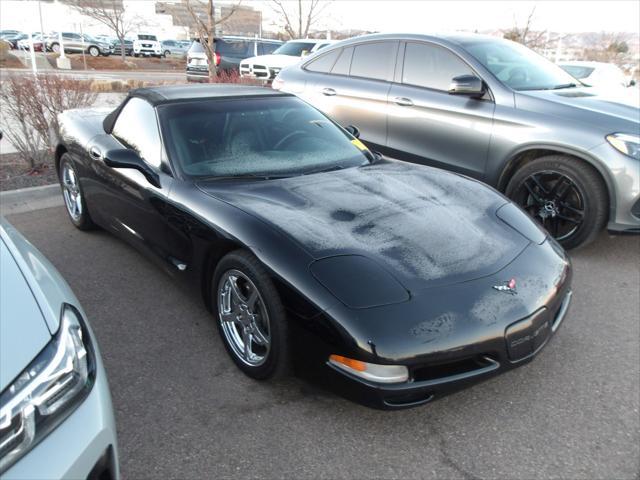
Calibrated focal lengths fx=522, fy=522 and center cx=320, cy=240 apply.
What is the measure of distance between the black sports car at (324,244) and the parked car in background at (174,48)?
1659 inches

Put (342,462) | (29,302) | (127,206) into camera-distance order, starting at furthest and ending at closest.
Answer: (127,206) → (342,462) → (29,302)

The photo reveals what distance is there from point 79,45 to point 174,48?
1015 centimetres

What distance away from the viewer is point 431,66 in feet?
16.6

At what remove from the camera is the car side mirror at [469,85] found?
4527 mm

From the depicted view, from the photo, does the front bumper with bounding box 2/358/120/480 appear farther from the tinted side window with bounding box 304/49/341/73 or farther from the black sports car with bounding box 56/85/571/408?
the tinted side window with bounding box 304/49/341/73

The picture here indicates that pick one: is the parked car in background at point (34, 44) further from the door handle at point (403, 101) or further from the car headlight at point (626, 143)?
the car headlight at point (626, 143)

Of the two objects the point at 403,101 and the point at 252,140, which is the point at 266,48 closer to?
the point at 403,101

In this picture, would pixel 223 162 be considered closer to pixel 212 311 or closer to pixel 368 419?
pixel 212 311

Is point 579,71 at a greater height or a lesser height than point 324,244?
greater

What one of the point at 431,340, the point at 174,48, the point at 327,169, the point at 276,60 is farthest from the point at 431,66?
the point at 174,48

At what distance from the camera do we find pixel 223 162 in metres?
3.17

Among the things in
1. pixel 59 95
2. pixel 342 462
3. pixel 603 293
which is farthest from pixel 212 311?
pixel 59 95

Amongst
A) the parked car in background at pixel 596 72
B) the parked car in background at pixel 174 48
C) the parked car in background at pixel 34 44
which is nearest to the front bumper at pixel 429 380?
the parked car in background at pixel 596 72

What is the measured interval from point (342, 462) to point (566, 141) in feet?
10.3
